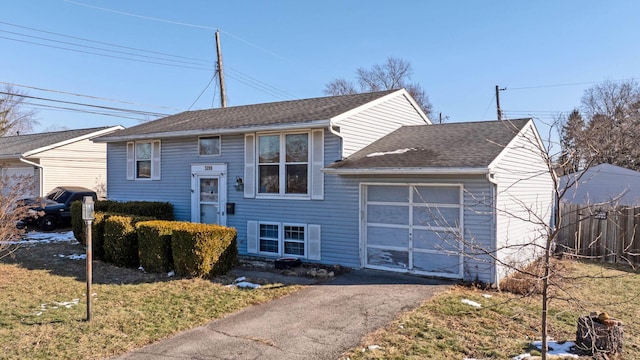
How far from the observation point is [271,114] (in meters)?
12.2

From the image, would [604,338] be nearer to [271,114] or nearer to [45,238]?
[271,114]

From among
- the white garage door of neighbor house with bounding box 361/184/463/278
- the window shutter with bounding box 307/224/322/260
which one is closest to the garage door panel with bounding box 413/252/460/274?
the white garage door of neighbor house with bounding box 361/184/463/278

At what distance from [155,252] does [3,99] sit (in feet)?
118

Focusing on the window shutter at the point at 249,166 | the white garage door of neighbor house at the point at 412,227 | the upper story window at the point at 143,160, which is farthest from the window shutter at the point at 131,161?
the white garage door of neighbor house at the point at 412,227

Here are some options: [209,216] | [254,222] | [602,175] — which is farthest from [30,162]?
[602,175]

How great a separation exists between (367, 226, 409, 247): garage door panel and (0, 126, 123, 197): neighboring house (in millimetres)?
16213

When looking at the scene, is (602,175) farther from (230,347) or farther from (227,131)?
(230,347)

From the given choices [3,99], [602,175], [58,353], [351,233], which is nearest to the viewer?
[58,353]

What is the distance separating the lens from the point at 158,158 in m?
13.4

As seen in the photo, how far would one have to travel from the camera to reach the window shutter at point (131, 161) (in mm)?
14117

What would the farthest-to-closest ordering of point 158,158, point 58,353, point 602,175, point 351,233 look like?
point 602,175 → point 158,158 → point 351,233 → point 58,353

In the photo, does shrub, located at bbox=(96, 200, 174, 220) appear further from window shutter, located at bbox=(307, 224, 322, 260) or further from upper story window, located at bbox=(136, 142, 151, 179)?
window shutter, located at bbox=(307, 224, 322, 260)

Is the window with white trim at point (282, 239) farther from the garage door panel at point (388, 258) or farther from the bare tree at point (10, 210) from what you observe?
the bare tree at point (10, 210)

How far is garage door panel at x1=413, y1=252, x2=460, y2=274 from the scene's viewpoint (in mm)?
8781
